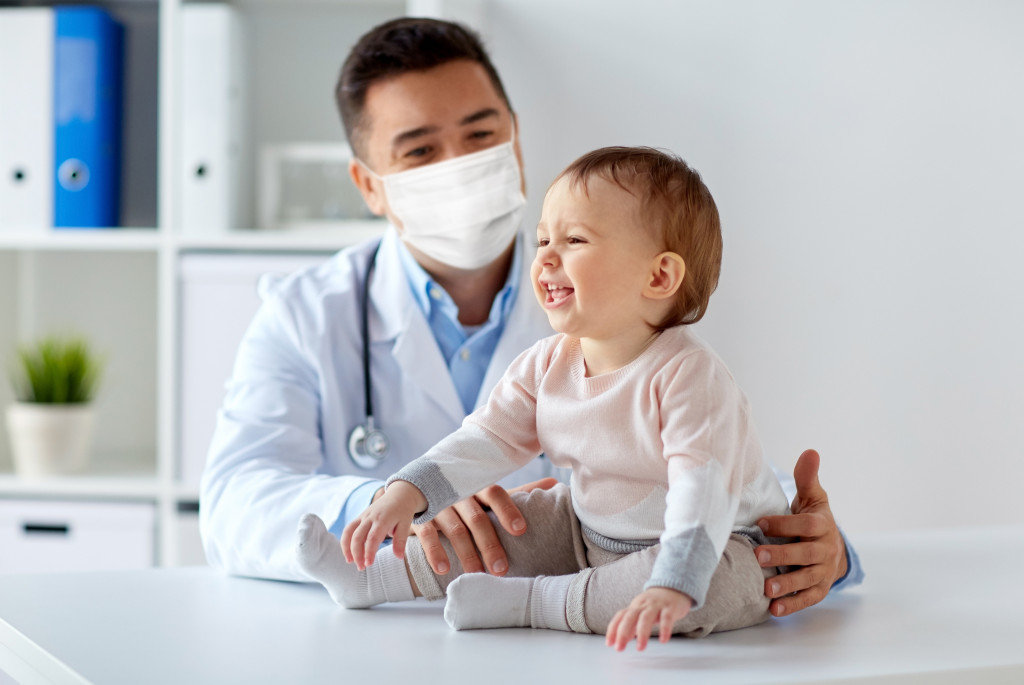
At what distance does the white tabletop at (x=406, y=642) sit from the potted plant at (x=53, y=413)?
124cm

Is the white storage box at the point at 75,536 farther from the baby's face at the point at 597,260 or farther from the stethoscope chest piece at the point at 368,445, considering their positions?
the baby's face at the point at 597,260

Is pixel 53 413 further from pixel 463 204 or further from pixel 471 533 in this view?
pixel 471 533

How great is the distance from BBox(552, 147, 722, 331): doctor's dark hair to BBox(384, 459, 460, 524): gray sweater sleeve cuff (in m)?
0.21

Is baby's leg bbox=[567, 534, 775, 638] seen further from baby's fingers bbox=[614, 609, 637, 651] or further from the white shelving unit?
the white shelving unit

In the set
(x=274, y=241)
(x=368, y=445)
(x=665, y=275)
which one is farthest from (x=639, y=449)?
(x=274, y=241)

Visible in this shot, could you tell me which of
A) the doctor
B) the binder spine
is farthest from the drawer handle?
the doctor

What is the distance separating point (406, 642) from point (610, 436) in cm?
21

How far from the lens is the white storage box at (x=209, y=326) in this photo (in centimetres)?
191

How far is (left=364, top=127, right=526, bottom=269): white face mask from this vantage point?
1.35 metres

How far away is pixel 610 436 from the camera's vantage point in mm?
739

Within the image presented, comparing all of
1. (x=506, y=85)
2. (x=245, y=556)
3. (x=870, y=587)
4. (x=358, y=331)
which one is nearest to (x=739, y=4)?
(x=506, y=85)

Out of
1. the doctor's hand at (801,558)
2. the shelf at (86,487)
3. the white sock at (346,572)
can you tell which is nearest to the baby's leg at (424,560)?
the white sock at (346,572)

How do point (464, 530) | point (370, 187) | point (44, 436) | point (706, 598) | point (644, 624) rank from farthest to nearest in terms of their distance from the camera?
point (44, 436) < point (370, 187) < point (464, 530) < point (706, 598) < point (644, 624)

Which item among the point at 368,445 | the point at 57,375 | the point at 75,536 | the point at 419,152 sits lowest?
the point at 75,536
